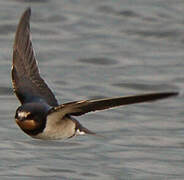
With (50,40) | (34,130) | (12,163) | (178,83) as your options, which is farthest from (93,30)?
(34,130)

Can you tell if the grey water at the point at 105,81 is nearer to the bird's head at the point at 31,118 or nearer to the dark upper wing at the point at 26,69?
the dark upper wing at the point at 26,69

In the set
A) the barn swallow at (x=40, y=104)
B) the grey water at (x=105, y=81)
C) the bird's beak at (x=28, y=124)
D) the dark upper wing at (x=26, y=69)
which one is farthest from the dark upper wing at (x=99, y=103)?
the grey water at (x=105, y=81)

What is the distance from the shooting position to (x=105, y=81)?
9.80 metres

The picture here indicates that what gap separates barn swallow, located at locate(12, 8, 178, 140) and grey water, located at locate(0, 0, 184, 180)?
76 centimetres

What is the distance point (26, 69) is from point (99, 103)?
144cm

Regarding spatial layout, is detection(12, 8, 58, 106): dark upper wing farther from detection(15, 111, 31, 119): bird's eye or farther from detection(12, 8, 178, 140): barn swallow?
detection(15, 111, 31, 119): bird's eye

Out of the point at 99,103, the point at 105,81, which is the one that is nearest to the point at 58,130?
the point at 99,103

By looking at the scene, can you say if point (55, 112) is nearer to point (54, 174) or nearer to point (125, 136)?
point (54, 174)

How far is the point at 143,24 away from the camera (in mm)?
11812

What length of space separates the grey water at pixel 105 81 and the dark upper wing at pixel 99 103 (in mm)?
1364

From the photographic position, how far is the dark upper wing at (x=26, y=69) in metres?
6.73

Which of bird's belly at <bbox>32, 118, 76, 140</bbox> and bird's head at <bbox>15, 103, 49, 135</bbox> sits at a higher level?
bird's head at <bbox>15, 103, 49, 135</bbox>

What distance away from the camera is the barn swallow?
18.3 ft

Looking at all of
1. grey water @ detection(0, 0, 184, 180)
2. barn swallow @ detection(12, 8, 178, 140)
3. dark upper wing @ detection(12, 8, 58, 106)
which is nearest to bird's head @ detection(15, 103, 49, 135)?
barn swallow @ detection(12, 8, 178, 140)
